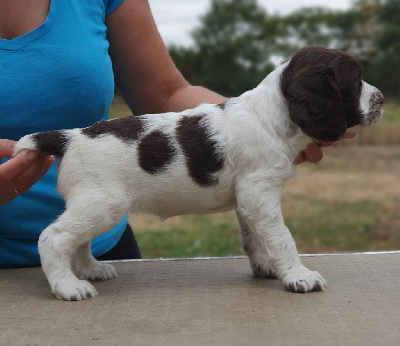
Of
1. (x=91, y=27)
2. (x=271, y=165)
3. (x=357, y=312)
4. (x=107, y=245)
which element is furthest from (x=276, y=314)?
(x=91, y=27)

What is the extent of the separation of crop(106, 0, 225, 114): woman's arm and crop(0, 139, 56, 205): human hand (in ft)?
2.11

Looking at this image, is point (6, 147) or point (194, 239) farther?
point (194, 239)

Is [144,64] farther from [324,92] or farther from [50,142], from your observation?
[324,92]

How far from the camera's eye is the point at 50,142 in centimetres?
188

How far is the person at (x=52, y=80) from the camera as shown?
2.12 m

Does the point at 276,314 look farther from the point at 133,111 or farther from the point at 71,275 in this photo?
the point at 133,111

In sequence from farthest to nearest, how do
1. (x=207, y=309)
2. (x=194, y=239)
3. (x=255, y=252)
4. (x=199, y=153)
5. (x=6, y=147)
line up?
(x=194, y=239) → (x=255, y=252) → (x=6, y=147) → (x=199, y=153) → (x=207, y=309)

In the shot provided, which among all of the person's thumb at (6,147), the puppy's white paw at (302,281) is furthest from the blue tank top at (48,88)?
the puppy's white paw at (302,281)

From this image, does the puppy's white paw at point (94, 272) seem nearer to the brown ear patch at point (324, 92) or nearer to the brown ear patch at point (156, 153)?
the brown ear patch at point (156, 153)

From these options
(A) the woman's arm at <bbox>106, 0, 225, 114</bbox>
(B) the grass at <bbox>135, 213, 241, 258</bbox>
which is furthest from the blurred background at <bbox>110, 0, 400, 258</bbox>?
(A) the woman's arm at <bbox>106, 0, 225, 114</bbox>

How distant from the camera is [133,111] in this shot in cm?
262

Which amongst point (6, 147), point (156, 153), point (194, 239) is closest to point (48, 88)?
point (6, 147)

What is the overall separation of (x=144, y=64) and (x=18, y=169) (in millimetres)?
771

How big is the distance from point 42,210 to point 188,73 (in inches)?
217
